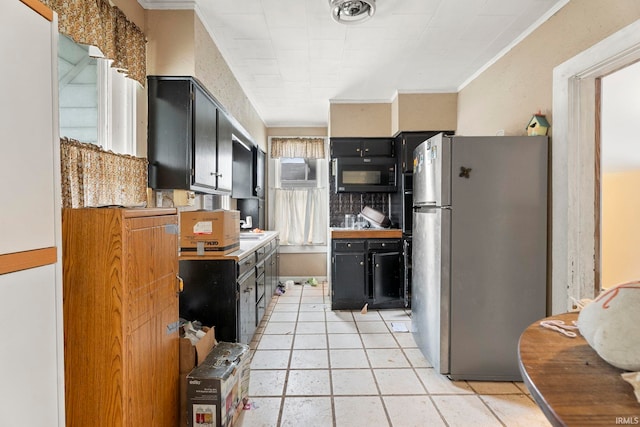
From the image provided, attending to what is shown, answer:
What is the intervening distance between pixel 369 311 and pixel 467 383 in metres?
1.66

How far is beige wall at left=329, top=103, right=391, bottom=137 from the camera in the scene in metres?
4.31

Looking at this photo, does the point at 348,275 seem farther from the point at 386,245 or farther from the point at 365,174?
the point at 365,174

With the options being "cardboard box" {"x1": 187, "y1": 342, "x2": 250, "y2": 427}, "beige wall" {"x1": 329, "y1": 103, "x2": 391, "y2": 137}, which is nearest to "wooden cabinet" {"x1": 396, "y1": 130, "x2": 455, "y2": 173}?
"beige wall" {"x1": 329, "y1": 103, "x2": 391, "y2": 137}

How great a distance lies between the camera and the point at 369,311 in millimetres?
3867

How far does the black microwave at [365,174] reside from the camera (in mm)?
4230

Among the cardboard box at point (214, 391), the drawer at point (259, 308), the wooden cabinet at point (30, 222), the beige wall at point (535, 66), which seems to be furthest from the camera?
the drawer at point (259, 308)

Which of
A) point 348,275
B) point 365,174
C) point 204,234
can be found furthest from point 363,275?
point 204,234

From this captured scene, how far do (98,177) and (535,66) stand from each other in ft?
10.1

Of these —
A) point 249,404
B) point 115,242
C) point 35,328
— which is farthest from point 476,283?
point 35,328

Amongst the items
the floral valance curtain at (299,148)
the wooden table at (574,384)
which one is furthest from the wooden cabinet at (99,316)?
the floral valance curtain at (299,148)

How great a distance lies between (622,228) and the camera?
3426 mm

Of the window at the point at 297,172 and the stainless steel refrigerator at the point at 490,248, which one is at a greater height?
the window at the point at 297,172

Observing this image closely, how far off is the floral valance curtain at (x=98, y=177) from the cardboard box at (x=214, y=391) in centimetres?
106

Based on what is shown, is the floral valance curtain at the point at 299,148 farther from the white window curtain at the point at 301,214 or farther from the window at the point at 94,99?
the window at the point at 94,99
